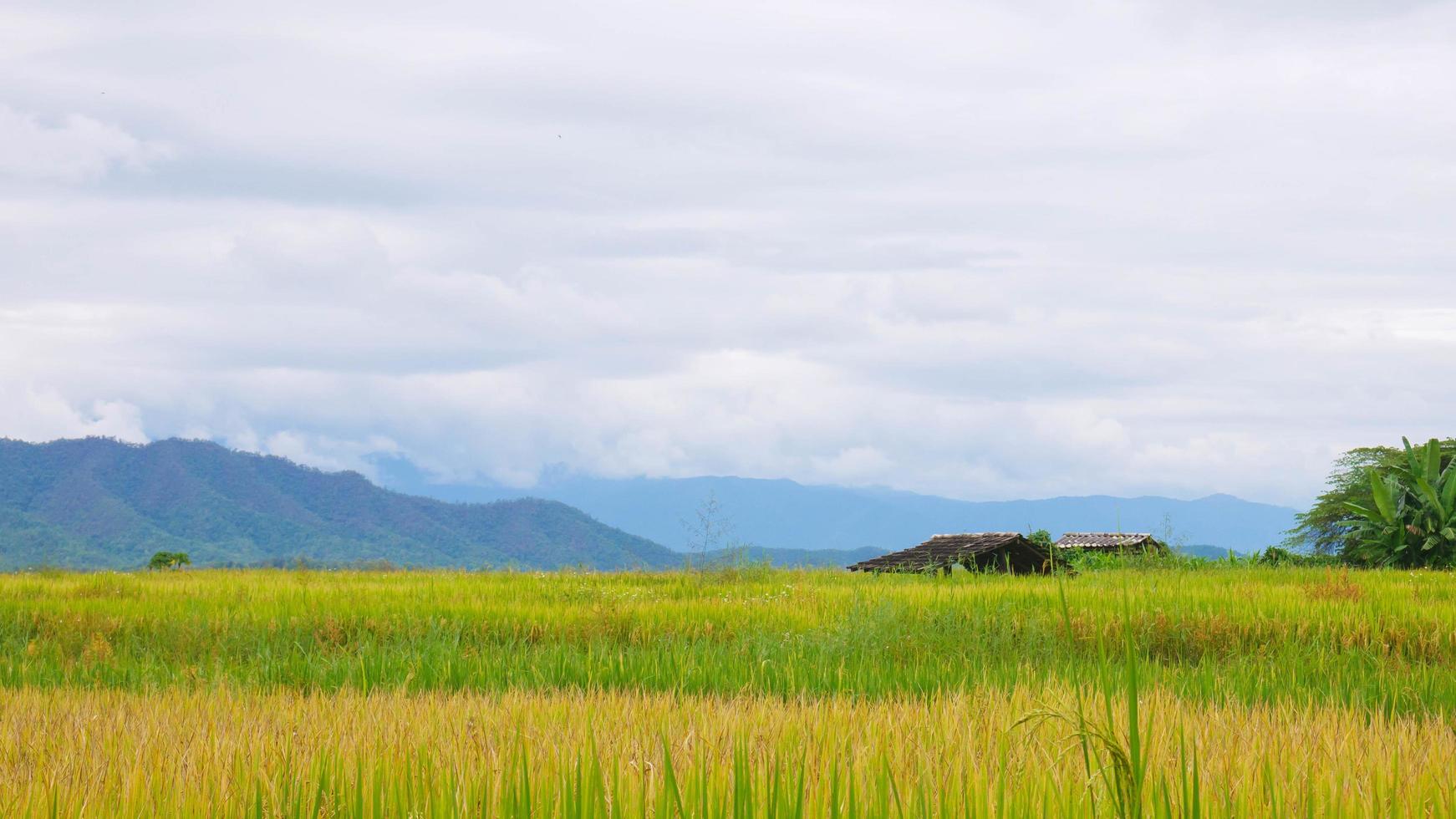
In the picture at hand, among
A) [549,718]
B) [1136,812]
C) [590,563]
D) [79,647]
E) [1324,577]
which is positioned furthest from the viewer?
[590,563]

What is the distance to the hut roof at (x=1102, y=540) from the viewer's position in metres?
30.8

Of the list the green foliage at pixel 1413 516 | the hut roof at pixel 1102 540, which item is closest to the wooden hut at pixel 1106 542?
the hut roof at pixel 1102 540

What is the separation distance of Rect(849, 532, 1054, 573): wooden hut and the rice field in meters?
3.45

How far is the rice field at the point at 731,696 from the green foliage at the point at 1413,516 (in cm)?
441

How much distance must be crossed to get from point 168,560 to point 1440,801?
31364 mm

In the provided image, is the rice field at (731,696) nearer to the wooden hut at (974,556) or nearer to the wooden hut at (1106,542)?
the wooden hut at (974,556)

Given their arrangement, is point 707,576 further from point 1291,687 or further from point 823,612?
point 1291,687

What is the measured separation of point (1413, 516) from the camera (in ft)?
65.9

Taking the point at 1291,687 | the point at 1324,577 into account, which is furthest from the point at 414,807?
the point at 1324,577

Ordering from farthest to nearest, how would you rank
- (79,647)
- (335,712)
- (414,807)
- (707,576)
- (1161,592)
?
(707,576) → (1161,592) → (79,647) → (335,712) → (414,807)

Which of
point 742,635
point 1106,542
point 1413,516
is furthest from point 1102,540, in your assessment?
point 742,635

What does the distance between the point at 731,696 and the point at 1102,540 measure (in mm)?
31777

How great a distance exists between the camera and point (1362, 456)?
3378 cm

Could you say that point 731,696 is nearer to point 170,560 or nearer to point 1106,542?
point 170,560
